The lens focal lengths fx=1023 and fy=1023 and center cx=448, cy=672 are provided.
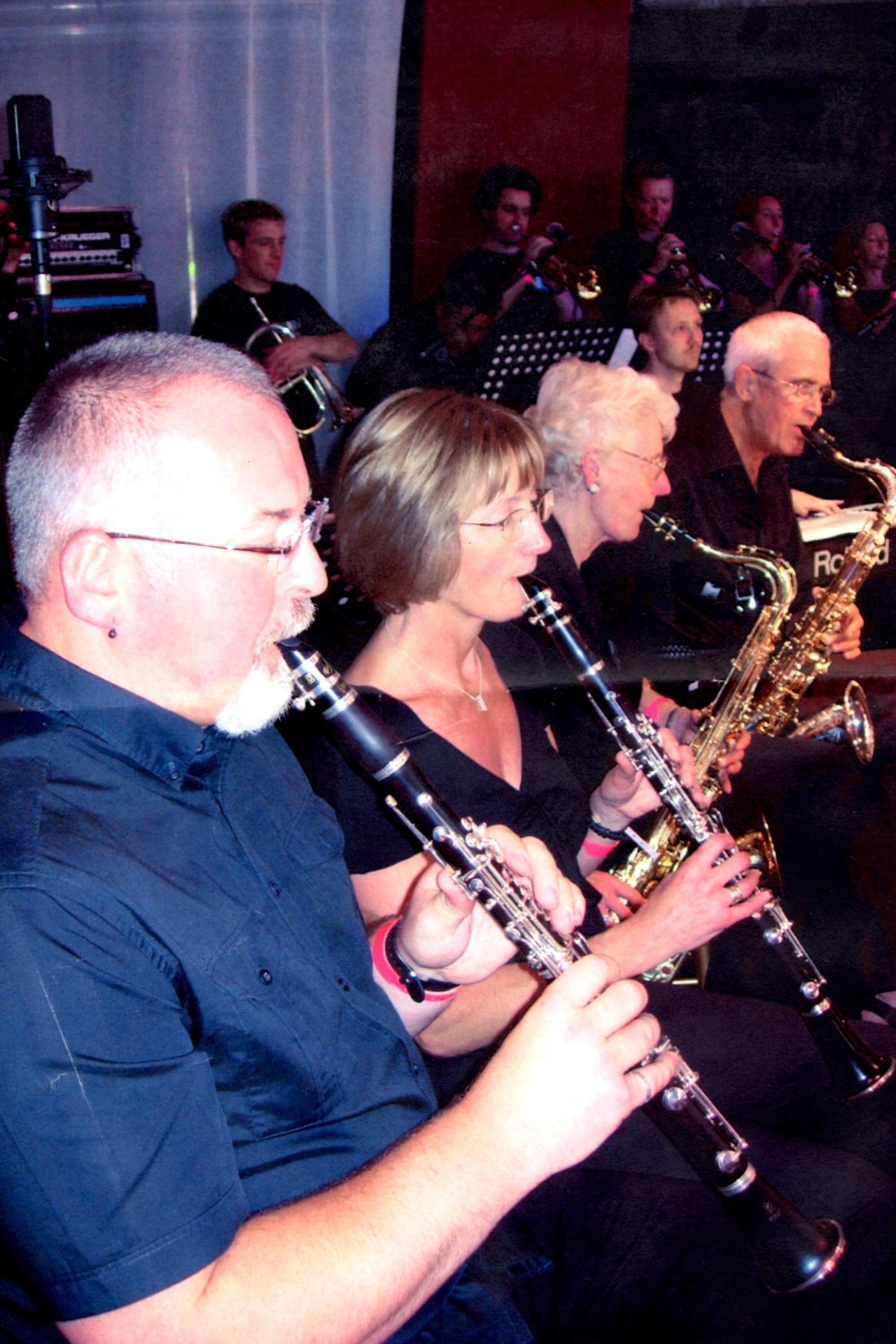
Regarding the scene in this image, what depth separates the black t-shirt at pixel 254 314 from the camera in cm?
331

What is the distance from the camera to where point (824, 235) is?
11.6ft

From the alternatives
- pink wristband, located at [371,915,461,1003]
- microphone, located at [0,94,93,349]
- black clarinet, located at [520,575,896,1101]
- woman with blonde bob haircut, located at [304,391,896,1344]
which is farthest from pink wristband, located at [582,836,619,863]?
microphone, located at [0,94,93,349]

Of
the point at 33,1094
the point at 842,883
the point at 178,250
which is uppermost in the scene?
the point at 178,250

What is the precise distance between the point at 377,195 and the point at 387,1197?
2891 mm

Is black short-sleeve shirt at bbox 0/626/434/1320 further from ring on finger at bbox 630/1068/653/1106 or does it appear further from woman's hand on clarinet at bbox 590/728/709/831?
woman's hand on clarinet at bbox 590/728/709/831

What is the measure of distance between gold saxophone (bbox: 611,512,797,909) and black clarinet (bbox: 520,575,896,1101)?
11.0 inches

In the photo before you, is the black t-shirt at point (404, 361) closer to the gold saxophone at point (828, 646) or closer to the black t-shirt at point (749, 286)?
the black t-shirt at point (749, 286)

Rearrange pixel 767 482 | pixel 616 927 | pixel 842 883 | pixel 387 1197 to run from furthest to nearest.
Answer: pixel 767 482, pixel 842 883, pixel 616 927, pixel 387 1197

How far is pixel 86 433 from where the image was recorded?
98 cm

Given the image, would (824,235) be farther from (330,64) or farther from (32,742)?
(32,742)

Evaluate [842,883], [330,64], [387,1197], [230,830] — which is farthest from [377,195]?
[387,1197]

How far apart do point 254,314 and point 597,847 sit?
2218 millimetres

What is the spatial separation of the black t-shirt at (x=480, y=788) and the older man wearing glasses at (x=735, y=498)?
2.73ft

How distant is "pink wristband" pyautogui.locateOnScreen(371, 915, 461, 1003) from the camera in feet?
4.24
